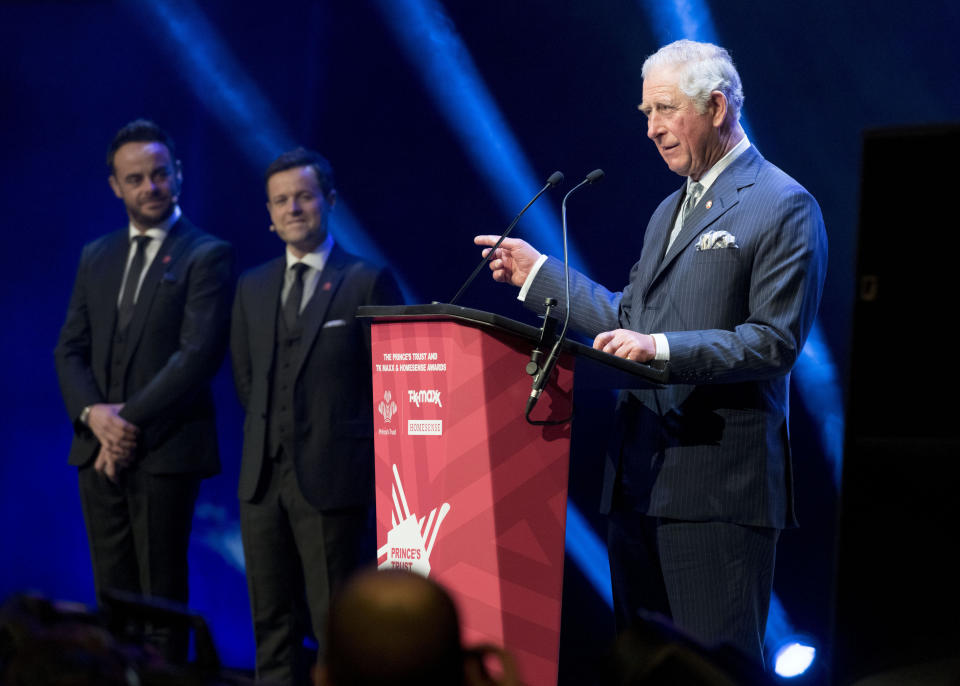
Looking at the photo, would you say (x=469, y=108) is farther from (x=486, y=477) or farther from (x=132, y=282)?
(x=486, y=477)

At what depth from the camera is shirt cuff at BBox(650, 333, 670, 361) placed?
2111mm

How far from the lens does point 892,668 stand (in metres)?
1.49

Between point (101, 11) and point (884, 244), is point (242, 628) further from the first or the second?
point (884, 244)

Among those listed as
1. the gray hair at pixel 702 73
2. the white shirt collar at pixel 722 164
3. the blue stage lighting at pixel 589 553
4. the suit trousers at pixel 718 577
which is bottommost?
the blue stage lighting at pixel 589 553

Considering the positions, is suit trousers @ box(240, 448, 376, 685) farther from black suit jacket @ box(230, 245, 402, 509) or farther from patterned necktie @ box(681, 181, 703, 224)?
patterned necktie @ box(681, 181, 703, 224)

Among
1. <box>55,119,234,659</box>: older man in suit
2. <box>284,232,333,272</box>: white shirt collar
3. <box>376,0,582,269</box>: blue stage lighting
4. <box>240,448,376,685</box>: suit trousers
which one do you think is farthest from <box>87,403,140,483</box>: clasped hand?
<box>376,0,582,269</box>: blue stage lighting

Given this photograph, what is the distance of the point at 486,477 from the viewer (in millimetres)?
2023

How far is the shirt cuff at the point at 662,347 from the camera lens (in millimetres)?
2111

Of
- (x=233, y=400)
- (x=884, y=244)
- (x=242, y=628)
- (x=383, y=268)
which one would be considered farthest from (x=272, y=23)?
(x=884, y=244)

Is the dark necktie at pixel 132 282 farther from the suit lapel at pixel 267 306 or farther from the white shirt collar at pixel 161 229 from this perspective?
the suit lapel at pixel 267 306

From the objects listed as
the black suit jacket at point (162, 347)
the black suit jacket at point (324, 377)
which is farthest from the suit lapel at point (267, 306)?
the black suit jacket at point (162, 347)

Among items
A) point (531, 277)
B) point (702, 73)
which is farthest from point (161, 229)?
point (702, 73)

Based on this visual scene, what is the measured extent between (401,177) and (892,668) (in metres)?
3.11

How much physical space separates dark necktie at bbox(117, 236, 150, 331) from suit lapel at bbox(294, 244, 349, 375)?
32.1 inches
